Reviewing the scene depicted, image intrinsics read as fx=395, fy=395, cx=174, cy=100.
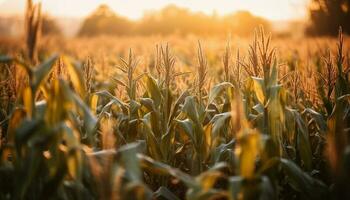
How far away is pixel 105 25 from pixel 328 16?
31.8 m

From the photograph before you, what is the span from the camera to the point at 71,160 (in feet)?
6.37

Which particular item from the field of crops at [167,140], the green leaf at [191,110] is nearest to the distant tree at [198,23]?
the field of crops at [167,140]

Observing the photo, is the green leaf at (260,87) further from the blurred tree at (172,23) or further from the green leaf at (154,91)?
the blurred tree at (172,23)

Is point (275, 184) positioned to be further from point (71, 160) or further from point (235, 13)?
point (235, 13)

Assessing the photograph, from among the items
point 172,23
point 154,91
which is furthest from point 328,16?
point 154,91

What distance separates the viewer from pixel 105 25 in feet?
176

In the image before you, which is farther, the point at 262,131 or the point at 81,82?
the point at 262,131

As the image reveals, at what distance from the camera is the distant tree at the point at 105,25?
5319cm

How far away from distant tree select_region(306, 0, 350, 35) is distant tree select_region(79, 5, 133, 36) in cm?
2768

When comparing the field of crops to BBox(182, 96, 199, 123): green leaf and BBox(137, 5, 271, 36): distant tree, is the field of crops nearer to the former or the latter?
BBox(182, 96, 199, 123): green leaf

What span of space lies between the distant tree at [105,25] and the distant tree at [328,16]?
90.8ft

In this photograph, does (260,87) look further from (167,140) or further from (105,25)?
(105,25)

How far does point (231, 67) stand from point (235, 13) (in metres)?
51.7

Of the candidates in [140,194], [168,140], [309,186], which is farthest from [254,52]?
[140,194]
